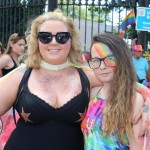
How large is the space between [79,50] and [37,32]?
36 cm

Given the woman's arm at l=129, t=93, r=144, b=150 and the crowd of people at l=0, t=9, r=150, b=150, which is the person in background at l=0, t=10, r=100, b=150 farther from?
the woman's arm at l=129, t=93, r=144, b=150

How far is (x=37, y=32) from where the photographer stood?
280 cm

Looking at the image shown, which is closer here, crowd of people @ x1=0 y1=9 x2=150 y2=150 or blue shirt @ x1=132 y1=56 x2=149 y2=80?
crowd of people @ x1=0 y1=9 x2=150 y2=150

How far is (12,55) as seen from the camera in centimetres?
580

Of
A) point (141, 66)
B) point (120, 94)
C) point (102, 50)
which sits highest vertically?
point (102, 50)

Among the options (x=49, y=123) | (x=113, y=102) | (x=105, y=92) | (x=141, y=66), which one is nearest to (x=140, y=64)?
(x=141, y=66)

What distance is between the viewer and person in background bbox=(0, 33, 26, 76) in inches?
216

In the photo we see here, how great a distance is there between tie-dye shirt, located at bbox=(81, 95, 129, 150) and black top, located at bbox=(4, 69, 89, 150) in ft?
0.62

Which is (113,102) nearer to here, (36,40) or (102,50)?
(102,50)

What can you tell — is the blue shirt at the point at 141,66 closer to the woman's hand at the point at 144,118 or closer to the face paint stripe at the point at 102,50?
the face paint stripe at the point at 102,50

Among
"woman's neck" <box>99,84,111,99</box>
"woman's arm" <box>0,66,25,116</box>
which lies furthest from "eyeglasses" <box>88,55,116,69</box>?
"woman's arm" <box>0,66,25,116</box>

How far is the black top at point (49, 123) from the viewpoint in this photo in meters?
2.62

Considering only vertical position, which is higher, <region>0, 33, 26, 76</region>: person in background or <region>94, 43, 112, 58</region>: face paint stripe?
<region>94, 43, 112, 58</region>: face paint stripe

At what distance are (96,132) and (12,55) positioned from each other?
3.72 m
